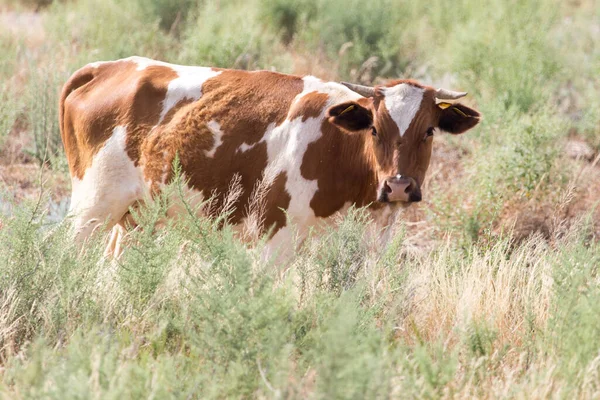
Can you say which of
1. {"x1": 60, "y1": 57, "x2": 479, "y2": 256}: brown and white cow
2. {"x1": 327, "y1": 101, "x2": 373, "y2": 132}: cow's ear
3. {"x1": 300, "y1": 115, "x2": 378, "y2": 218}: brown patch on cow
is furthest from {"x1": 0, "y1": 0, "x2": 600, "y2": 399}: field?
{"x1": 327, "y1": 101, "x2": 373, "y2": 132}: cow's ear

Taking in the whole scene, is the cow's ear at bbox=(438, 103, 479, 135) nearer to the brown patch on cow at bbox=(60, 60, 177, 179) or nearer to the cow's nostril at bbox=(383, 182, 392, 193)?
the cow's nostril at bbox=(383, 182, 392, 193)

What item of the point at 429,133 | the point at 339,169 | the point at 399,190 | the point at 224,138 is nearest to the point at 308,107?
the point at 339,169

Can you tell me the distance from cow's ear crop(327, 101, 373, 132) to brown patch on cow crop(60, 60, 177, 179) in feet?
4.17

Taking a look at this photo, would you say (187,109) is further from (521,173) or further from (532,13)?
(532,13)

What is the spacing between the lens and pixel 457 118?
6098mm

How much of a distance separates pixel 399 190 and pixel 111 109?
6.96ft

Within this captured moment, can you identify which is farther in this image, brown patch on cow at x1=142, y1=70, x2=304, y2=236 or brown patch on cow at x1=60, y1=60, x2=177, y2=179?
brown patch on cow at x1=60, y1=60, x2=177, y2=179

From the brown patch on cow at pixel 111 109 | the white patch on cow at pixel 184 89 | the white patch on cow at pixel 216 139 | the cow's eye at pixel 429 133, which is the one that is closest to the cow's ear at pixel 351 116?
the cow's eye at pixel 429 133

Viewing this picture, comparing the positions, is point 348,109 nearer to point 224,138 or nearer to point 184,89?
point 224,138

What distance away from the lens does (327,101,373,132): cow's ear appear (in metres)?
5.76

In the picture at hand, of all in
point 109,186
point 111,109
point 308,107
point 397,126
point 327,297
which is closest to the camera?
point 327,297

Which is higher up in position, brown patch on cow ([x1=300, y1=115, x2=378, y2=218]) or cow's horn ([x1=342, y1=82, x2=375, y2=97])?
cow's horn ([x1=342, y1=82, x2=375, y2=97])

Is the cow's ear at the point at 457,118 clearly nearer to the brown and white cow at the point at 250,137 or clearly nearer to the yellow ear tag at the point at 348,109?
the brown and white cow at the point at 250,137

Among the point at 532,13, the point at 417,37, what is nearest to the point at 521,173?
the point at 532,13
